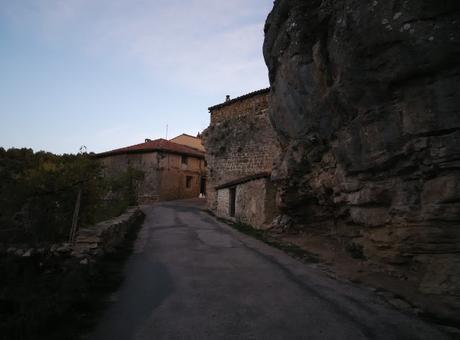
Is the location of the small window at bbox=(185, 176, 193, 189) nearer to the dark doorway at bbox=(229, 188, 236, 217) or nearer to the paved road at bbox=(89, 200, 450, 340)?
the dark doorway at bbox=(229, 188, 236, 217)

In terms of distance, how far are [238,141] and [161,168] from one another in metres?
12.3

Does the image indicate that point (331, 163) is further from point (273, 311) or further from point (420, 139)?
point (273, 311)

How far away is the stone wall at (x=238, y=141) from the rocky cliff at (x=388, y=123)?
8.51 m

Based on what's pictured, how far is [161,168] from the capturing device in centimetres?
3167

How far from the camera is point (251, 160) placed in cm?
2066

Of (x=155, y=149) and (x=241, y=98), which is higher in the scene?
(x=241, y=98)

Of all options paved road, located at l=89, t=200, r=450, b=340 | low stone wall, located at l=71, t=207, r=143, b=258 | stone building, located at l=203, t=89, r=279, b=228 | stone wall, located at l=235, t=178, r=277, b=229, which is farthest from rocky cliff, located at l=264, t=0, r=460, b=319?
low stone wall, located at l=71, t=207, r=143, b=258

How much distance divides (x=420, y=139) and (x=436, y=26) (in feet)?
6.49

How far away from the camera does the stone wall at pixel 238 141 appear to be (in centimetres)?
1975

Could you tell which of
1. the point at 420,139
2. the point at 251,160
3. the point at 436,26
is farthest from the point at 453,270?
the point at 251,160

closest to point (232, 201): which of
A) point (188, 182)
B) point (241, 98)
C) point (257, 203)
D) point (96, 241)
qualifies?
point (257, 203)

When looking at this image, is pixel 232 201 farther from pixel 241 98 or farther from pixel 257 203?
pixel 241 98

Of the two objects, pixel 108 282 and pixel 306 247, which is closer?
pixel 108 282

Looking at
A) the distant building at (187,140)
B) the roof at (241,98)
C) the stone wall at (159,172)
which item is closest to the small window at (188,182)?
the stone wall at (159,172)
